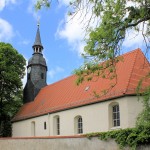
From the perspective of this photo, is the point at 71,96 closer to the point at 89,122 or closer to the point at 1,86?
the point at 89,122

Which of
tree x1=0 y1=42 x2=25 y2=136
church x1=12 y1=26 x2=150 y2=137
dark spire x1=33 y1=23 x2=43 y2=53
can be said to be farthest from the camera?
dark spire x1=33 y1=23 x2=43 y2=53

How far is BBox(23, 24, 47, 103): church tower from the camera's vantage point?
36.4 m

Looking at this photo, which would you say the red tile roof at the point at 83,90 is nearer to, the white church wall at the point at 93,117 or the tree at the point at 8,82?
the white church wall at the point at 93,117

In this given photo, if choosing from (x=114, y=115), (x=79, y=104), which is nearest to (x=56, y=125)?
(x=79, y=104)

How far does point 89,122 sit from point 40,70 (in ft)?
49.7

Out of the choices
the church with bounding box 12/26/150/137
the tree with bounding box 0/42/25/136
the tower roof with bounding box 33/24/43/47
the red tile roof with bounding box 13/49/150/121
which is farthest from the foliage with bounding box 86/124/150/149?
the tower roof with bounding box 33/24/43/47

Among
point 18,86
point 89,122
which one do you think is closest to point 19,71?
point 18,86

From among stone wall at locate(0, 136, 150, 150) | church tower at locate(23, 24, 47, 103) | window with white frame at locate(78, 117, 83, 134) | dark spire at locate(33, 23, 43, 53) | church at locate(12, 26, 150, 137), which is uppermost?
dark spire at locate(33, 23, 43, 53)

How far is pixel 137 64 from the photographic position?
23.3 meters

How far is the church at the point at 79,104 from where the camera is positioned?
21.0m

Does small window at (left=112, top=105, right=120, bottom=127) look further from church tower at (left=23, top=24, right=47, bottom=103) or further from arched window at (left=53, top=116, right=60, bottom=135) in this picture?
church tower at (left=23, top=24, right=47, bottom=103)

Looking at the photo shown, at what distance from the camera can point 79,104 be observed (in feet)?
79.7

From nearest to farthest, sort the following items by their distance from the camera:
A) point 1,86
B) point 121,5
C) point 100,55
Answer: point 121,5, point 100,55, point 1,86

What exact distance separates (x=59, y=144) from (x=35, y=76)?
18747 millimetres
